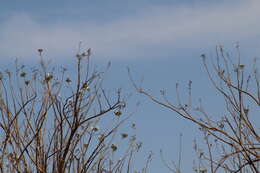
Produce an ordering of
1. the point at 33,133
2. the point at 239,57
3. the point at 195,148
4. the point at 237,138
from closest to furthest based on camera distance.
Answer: the point at 237,138, the point at 33,133, the point at 239,57, the point at 195,148

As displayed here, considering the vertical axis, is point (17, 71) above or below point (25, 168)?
above

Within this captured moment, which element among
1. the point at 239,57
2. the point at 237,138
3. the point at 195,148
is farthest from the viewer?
the point at 195,148

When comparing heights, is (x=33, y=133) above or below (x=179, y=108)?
below

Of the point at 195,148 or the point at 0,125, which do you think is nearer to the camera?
the point at 0,125

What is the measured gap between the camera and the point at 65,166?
425 cm

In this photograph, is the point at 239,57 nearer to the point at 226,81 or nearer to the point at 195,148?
the point at 226,81

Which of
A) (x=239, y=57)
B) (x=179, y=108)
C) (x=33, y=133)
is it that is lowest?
(x=33, y=133)

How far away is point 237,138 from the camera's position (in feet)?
13.4

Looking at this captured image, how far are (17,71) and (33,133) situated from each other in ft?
2.41

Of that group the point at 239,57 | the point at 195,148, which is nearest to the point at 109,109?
the point at 239,57

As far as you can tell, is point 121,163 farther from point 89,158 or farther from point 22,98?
point 22,98

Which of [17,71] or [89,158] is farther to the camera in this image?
[17,71]

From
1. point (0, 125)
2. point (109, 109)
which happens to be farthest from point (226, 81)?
point (0, 125)

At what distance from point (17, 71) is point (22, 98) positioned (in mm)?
398
